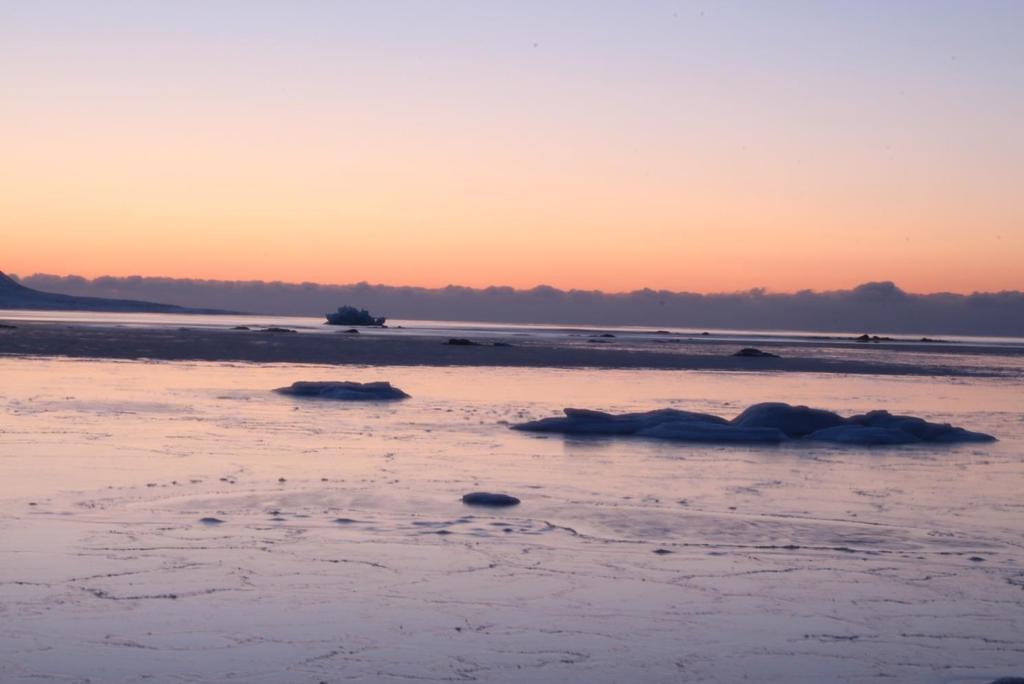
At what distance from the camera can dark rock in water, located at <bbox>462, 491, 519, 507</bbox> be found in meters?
9.21

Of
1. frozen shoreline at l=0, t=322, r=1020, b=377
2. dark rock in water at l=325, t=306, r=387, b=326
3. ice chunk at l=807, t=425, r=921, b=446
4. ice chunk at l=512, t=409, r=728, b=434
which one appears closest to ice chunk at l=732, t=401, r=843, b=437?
ice chunk at l=807, t=425, r=921, b=446

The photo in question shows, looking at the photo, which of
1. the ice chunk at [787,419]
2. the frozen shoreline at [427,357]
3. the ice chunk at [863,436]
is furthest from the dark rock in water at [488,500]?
the frozen shoreline at [427,357]

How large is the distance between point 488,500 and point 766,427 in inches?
271

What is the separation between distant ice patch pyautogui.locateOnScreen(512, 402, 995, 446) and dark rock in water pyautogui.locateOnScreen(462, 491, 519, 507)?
5.59 metres

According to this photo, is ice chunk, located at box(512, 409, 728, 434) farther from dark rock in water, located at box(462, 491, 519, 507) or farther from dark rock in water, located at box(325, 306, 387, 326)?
dark rock in water, located at box(325, 306, 387, 326)

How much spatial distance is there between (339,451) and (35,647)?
7143 mm

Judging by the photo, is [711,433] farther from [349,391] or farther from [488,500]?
[349,391]

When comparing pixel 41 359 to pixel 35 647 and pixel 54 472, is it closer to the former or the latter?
pixel 54 472

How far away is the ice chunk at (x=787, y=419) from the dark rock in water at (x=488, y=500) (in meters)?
6.79

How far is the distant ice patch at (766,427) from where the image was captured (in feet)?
48.1

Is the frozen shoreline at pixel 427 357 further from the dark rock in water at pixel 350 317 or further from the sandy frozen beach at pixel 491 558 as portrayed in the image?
the dark rock in water at pixel 350 317

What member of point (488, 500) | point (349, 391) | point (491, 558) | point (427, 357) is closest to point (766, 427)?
point (488, 500)

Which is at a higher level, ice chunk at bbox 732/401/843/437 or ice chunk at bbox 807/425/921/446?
ice chunk at bbox 732/401/843/437

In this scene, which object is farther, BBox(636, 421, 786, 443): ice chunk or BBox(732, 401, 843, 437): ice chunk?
BBox(732, 401, 843, 437): ice chunk
